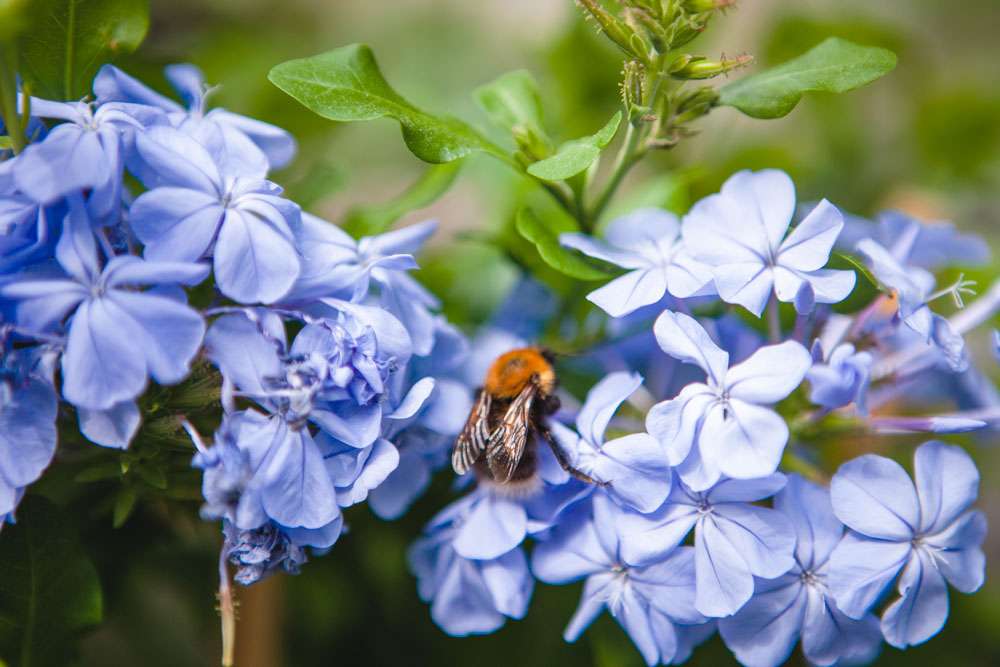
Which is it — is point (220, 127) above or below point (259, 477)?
above

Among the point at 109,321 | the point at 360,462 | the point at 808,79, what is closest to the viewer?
the point at 109,321

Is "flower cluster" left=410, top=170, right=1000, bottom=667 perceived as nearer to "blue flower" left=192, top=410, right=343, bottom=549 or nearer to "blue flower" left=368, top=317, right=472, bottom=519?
"blue flower" left=368, top=317, right=472, bottom=519

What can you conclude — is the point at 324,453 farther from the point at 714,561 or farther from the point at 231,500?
the point at 714,561

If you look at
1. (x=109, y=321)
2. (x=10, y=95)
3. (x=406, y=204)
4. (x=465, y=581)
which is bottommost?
(x=465, y=581)

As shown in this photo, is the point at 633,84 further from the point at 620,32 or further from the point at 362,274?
the point at 362,274

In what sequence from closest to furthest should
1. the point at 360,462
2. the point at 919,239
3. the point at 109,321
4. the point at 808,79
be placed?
the point at 109,321, the point at 360,462, the point at 808,79, the point at 919,239

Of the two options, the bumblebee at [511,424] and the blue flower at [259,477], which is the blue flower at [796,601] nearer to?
the bumblebee at [511,424]

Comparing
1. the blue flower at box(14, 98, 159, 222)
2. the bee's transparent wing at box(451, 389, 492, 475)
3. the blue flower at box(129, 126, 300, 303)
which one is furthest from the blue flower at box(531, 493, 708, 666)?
the blue flower at box(14, 98, 159, 222)

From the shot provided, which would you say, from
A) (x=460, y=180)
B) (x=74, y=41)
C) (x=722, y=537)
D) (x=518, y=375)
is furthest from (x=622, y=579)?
(x=460, y=180)

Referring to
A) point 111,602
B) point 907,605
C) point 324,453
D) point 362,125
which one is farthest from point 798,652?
point 362,125
